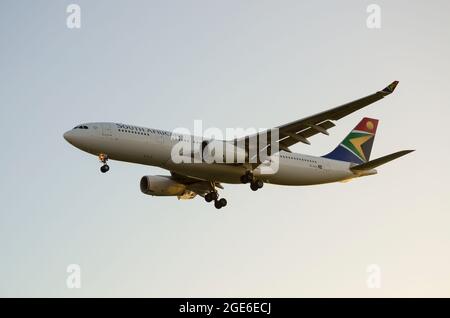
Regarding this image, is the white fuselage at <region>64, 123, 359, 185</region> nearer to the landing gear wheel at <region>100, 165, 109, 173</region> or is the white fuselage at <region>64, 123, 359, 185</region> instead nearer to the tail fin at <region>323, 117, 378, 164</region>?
the landing gear wheel at <region>100, 165, 109, 173</region>

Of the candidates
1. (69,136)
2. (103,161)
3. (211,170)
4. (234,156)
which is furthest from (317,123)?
(69,136)

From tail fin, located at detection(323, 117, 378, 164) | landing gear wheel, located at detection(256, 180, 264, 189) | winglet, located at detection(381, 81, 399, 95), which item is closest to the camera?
winglet, located at detection(381, 81, 399, 95)

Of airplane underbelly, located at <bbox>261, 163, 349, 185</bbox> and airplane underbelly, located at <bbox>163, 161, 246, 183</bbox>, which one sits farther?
airplane underbelly, located at <bbox>261, 163, 349, 185</bbox>

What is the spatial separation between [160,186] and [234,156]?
274 inches

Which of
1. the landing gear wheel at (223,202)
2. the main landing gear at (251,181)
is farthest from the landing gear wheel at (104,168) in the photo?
the landing gear wheel at (223,202)

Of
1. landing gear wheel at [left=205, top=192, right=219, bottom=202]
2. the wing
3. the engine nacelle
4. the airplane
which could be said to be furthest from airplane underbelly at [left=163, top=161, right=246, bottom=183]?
the engine nacelle

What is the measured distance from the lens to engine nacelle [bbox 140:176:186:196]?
43.2 metres

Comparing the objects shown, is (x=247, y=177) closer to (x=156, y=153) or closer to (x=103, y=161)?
(x=156, y=153)

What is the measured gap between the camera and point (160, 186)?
1706 inches
